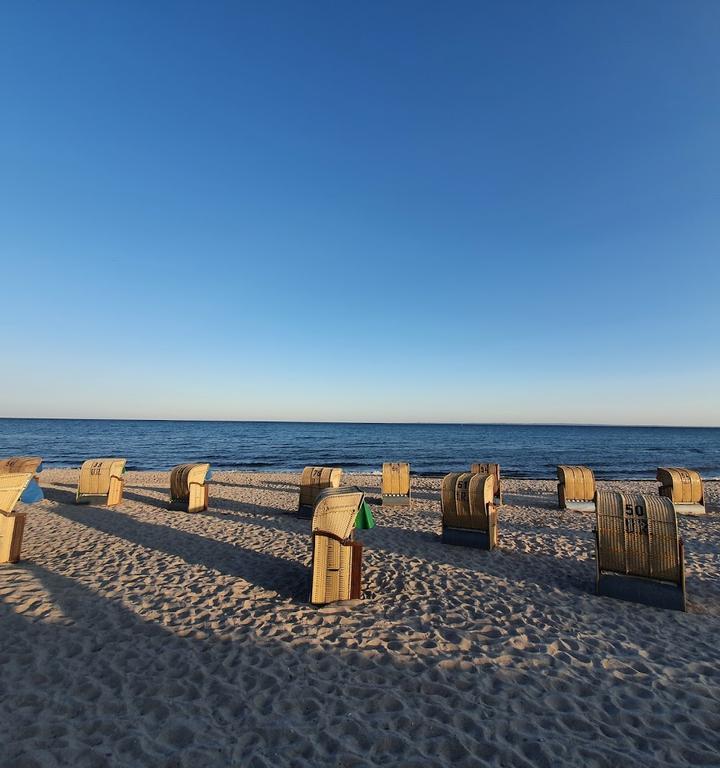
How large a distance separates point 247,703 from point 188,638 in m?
1.72

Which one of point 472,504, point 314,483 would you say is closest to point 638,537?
point 472,504

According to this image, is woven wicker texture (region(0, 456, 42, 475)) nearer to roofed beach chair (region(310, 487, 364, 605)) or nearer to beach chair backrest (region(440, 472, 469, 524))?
roofed beach chair (region(310, 487, 364, 605))

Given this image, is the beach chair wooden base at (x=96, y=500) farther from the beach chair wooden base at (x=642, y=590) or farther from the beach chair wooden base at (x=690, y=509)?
the beach chair wooden base at (x=690, y=509)

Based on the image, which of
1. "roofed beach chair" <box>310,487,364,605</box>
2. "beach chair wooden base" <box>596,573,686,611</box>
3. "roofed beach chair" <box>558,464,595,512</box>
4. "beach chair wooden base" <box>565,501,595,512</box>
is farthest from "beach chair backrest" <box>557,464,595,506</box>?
"roofed beach chair" <box>310,487,364,605</box>

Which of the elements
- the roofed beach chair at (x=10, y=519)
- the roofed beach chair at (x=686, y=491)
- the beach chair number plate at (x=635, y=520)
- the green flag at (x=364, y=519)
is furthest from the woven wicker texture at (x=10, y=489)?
the roofed beach chair at (x=686, y=491)

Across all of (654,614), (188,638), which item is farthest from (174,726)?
(654,614)

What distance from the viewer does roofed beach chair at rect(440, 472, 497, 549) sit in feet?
32.5

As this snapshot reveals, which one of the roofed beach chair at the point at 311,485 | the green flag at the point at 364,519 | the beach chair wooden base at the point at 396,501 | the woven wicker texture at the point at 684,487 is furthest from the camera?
the beach chair wooden base at the point at 396,501

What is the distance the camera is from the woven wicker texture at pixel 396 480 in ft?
51.6

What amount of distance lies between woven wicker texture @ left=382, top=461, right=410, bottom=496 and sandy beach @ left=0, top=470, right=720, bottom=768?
20.1 feet

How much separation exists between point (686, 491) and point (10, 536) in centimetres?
1885

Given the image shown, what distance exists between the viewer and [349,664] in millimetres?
5035

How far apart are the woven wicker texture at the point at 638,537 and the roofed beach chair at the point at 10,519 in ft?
35.3

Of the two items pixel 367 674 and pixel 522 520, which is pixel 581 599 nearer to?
pixel 367 674
